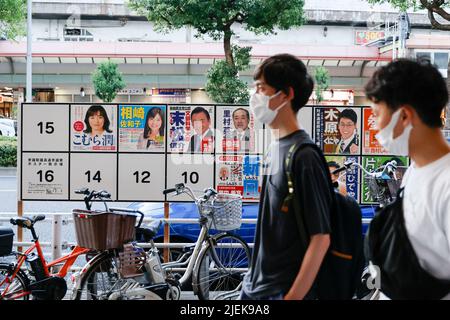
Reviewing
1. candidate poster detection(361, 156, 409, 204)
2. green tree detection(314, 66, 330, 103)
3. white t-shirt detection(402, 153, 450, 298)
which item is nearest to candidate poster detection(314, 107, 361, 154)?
candidate poster detection(361, 156, 409, 204)

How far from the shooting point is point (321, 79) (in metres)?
32.3

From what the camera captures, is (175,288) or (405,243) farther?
(175,288)

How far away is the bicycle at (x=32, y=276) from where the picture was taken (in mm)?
5176

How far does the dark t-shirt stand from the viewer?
2.38 metres

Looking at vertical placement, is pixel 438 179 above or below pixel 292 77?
below

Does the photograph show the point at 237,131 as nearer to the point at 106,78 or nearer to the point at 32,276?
the point at 32,276

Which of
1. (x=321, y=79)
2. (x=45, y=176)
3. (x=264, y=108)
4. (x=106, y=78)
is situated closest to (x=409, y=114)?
(x=264, y=108)

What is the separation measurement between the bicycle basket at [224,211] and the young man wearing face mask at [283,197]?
2917mm

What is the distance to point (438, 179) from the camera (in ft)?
6.69

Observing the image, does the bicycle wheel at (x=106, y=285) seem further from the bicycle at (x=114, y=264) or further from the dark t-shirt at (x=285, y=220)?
the dark t-shirt at (x=285, y=220)

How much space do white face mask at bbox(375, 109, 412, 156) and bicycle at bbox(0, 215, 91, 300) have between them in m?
3.58
